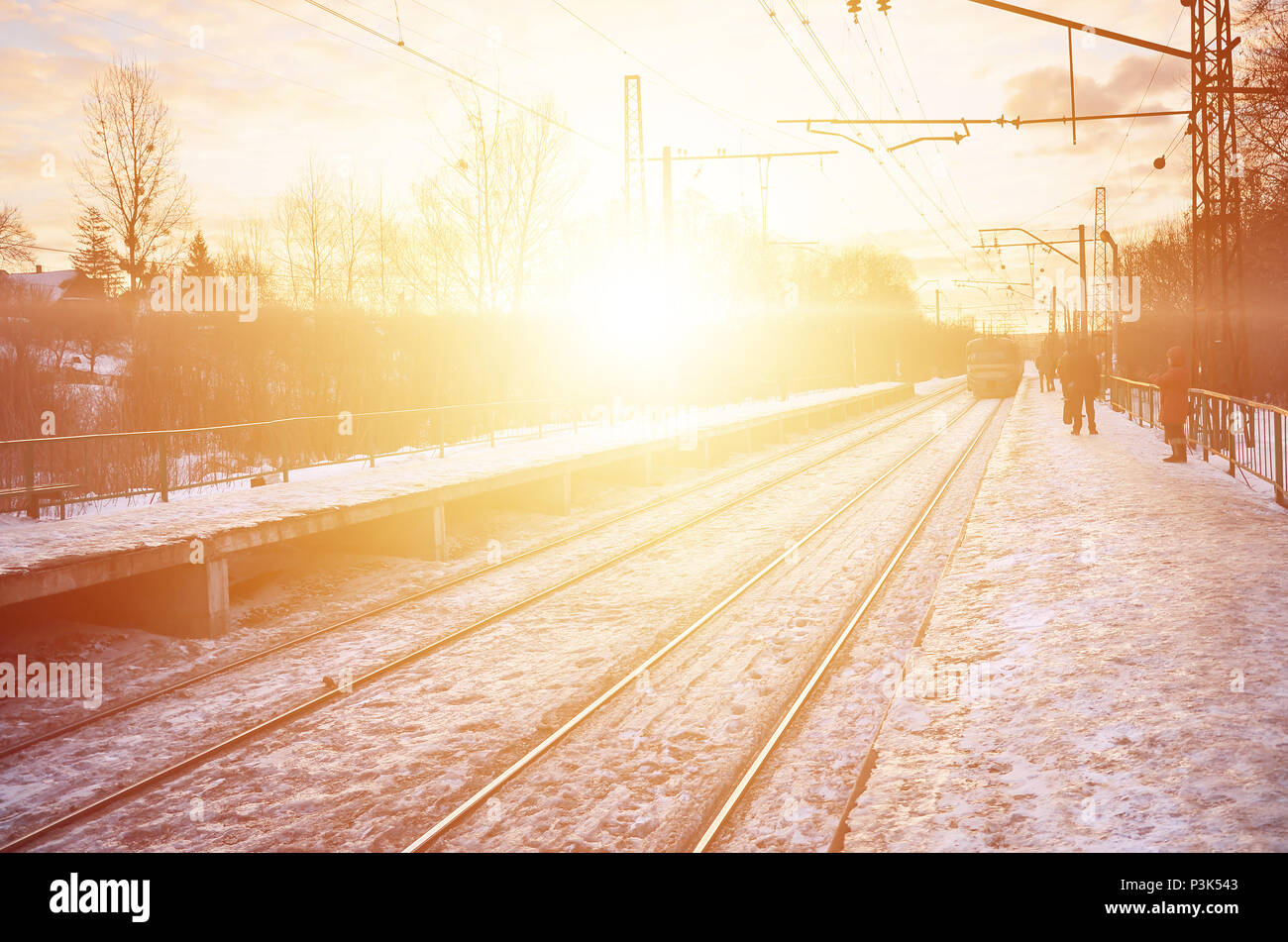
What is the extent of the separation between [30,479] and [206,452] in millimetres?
2751

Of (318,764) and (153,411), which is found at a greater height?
(153,411)

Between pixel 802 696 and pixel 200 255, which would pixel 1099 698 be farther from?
pixel 200 255

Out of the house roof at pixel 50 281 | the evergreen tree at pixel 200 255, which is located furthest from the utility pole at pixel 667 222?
the evergreen tree at pixel 200 255

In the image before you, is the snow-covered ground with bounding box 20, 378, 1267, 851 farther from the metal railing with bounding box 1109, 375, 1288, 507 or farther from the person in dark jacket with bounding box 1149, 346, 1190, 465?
the person in dark jacket with bounding box 1149, 346, 1190, 465

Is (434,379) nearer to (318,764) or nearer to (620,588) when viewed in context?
(620,588)

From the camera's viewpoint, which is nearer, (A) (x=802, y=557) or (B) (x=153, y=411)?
(A) (x=802, y=557)

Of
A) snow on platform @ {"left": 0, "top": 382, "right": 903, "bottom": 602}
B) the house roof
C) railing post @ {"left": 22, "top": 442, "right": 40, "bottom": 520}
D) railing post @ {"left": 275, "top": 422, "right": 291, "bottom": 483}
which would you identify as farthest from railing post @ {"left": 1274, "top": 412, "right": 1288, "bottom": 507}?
the house roof

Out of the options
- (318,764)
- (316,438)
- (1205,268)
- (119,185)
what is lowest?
(318,764)

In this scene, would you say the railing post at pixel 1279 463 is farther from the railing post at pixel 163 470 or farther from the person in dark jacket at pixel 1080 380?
the railing post at pixel 163 470

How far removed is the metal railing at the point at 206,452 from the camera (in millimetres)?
14141

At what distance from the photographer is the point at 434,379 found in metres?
28.5
